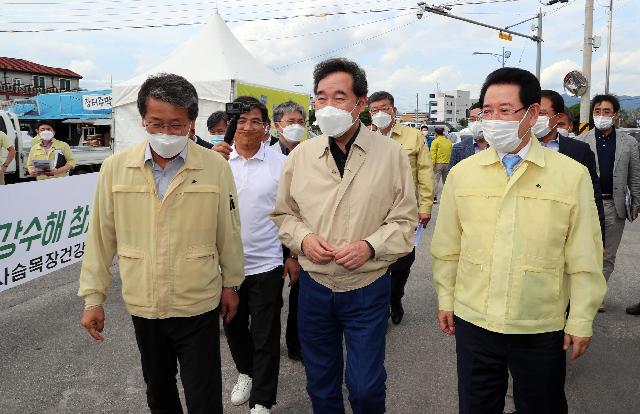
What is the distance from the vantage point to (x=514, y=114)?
87.7 inches

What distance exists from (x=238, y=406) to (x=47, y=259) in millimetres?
2621

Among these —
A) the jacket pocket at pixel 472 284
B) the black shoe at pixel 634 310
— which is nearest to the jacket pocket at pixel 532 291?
the jacket pocket at pixel 472 284

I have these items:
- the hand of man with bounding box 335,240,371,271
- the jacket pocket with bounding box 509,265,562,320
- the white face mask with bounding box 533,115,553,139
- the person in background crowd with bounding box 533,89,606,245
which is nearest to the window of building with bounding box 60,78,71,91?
the person in background crowd with bounding box 533,89,606,245

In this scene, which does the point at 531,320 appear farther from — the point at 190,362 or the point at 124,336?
the point at 124,336

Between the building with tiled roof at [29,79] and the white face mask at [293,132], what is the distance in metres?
55.4

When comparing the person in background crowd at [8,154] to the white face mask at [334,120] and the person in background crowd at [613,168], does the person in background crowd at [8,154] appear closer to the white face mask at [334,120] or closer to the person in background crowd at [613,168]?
the white face mask at [334,120]

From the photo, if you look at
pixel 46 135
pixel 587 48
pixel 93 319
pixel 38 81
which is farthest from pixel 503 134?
pixel 38 81

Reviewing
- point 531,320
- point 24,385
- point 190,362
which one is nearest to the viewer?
point 531,320

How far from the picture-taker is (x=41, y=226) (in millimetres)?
4711

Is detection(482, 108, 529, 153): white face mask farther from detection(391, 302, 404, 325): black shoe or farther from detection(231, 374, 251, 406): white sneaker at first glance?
detection(391, 302, 404, 325): black shoe

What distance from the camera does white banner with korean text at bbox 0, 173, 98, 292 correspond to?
4.29 meters

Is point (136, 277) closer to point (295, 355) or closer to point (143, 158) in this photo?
point (143, 158)

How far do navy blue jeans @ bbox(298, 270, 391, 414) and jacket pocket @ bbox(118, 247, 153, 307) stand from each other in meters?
0.77

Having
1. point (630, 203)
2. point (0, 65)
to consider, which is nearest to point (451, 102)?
point (0, 65)
